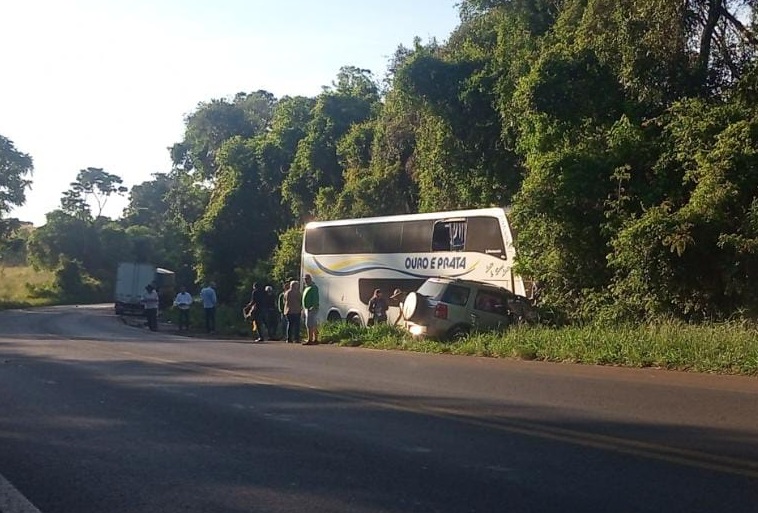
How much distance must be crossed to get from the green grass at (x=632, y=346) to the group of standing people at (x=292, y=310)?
352 cm

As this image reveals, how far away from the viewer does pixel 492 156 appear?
27484 millimetres

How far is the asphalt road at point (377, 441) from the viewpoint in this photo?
6395 millimetres

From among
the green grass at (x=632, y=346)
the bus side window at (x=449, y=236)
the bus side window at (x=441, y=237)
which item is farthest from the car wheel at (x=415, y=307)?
the bus side window at (x=441, y=237)

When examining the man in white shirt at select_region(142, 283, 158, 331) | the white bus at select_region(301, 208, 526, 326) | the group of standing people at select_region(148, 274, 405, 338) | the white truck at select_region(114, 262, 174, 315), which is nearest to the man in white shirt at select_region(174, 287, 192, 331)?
the group of standing people at select_region(148, 274, 405, 338)

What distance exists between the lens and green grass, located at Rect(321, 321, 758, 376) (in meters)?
14.5

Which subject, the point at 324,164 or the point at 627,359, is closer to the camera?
the point at 627,359

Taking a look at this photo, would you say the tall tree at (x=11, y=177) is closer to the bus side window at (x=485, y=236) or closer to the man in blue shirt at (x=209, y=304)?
the man in blue shirt at (x=209, y=304)

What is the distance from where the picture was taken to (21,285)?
6938 cm

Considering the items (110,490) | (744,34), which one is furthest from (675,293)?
(110,490)

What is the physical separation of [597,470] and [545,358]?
10160 millimetres

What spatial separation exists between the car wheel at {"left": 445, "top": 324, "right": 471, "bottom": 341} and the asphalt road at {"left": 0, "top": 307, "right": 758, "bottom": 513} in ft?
21.7

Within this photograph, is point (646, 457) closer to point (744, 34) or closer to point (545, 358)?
point (545, 358)

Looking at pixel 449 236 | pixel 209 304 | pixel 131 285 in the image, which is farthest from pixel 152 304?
pixel 131 285

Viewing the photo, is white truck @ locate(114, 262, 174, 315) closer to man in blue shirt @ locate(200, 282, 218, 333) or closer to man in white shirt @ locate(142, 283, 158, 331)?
man in white shirt @ locate(142, 283, 158, 331)
